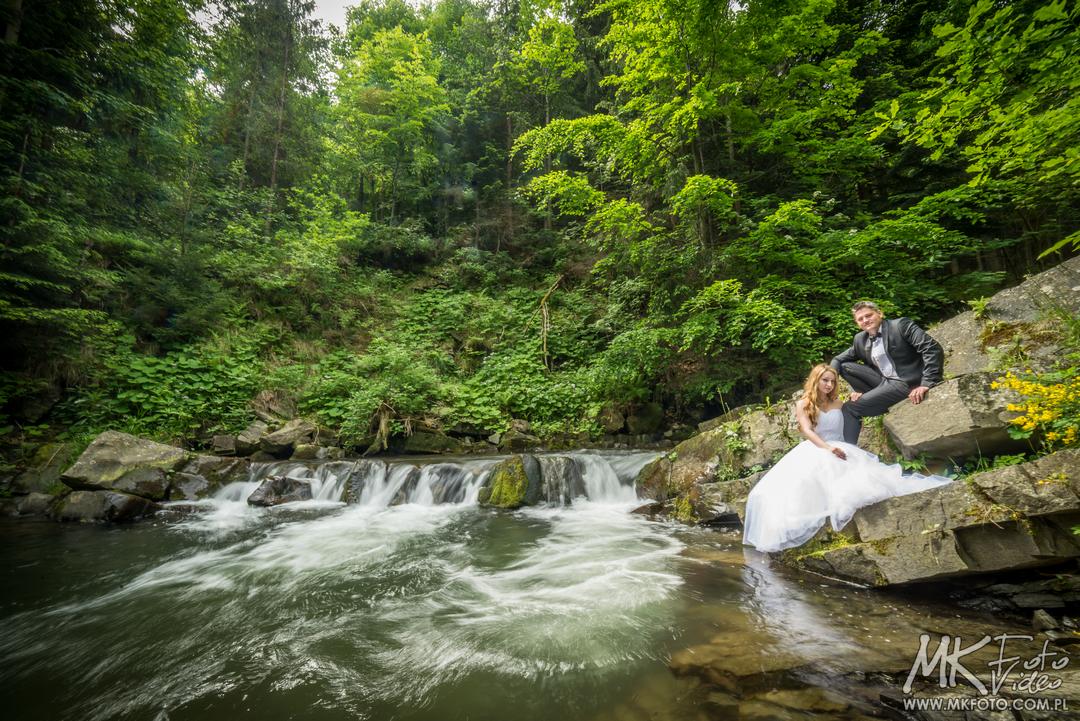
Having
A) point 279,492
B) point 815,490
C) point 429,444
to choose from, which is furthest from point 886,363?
point 279,492

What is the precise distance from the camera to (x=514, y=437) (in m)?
10.8

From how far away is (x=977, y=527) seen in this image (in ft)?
9.56

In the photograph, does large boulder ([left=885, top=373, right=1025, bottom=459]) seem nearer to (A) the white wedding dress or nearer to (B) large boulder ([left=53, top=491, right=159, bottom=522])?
(A) the white wedding dress

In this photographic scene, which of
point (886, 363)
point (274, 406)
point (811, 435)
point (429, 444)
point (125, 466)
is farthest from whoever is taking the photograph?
point (274, 406)

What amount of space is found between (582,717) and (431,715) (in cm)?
85

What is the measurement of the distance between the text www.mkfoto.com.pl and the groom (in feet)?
9.75

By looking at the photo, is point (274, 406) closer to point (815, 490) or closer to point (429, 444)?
point (429, 444)

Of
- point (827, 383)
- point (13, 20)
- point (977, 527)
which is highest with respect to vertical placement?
point (13, 20)

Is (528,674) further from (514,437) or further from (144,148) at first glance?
(144,148)

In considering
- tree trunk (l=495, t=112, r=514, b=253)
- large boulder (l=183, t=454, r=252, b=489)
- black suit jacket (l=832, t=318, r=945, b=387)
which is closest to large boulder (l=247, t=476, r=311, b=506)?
large boulder (l=183, t=454, r=252, b=489)

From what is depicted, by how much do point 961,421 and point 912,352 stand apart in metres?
1.11

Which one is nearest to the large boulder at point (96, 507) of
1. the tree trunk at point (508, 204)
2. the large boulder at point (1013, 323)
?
the large boulder at point (1013, 323)

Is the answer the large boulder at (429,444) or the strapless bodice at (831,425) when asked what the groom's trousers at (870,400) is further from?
the large boulder at (429,444)

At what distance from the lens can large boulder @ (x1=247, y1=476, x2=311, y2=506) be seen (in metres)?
7.61
